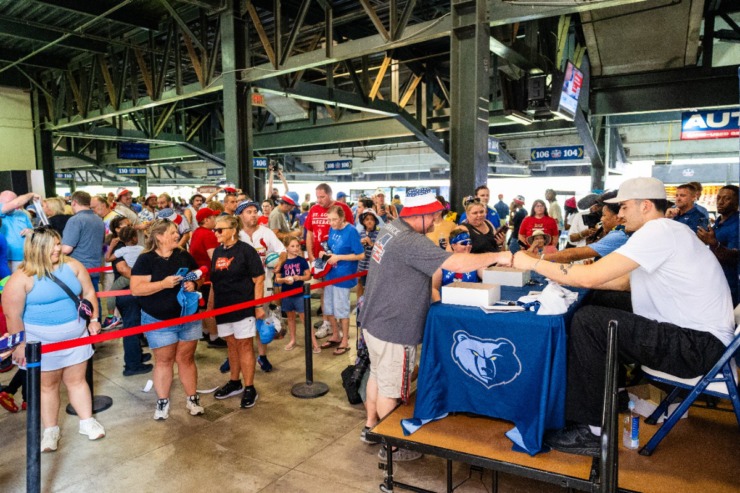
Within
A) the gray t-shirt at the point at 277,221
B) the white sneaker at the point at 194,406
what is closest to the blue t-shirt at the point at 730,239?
the white sneaker at the point at 194,406

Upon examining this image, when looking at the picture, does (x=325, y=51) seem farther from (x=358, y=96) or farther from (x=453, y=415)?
(x=453, y=415)

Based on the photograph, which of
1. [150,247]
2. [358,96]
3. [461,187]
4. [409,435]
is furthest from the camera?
[358,96]

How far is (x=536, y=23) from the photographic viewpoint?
27.1 feet

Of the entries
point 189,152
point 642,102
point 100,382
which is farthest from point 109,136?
point 642,102

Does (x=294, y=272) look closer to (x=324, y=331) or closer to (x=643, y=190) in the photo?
(x=324, y=331)

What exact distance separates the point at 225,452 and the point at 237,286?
1463 mm

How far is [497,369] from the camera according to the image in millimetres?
2988

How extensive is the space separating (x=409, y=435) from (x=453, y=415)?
40 cm

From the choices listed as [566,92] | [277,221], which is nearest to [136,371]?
[277,221]

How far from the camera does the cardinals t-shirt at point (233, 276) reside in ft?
14.9

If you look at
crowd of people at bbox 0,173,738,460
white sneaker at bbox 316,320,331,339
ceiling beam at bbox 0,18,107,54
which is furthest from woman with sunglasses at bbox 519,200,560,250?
ceiling beam at bbox 0,18,107,54

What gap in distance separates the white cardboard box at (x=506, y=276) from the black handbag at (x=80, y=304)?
319cm

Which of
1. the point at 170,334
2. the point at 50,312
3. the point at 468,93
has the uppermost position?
the point at 468,93

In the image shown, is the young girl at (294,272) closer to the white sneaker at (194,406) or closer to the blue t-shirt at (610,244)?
the white sneaker at (194,406)
